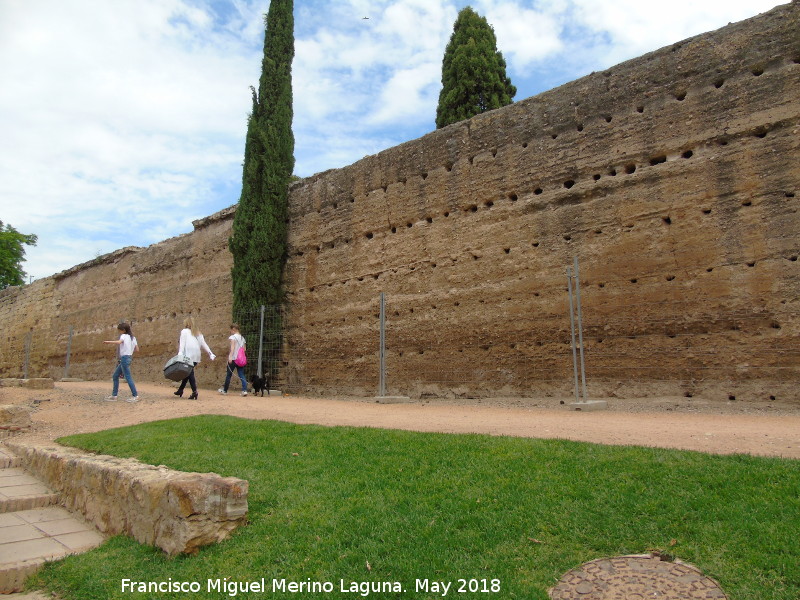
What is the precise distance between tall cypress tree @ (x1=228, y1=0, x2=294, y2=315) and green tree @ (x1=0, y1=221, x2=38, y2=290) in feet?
83.5

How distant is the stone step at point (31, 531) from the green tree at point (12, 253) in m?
33.3

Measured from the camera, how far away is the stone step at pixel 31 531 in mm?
3580

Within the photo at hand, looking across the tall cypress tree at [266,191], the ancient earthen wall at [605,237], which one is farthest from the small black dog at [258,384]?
the tall cypress tree at [266,191]

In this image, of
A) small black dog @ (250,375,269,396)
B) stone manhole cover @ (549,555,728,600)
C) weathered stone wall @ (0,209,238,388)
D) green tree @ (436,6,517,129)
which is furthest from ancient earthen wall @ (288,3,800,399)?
green tree @ (436,6,517,129)

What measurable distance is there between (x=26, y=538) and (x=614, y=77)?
9836 millimetres

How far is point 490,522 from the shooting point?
3.45 metres

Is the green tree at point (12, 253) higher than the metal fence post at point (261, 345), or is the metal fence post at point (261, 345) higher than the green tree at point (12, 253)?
the green tree at point (12, 253)

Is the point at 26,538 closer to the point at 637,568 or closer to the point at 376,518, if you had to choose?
the point at 376,518

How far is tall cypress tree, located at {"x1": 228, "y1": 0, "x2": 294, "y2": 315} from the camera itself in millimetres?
13758

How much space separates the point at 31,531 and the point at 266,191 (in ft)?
35.4

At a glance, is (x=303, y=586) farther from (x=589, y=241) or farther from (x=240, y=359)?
(x=240, y=359)

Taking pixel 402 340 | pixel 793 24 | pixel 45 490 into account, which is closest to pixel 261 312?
pixel 402 340

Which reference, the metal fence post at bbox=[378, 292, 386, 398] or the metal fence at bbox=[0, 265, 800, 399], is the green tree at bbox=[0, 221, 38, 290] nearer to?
the metal fence at bbox=[0, 265, 800, 399]

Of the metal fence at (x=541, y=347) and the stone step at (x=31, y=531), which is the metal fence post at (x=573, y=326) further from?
the stone step at (x=31, y=531)
